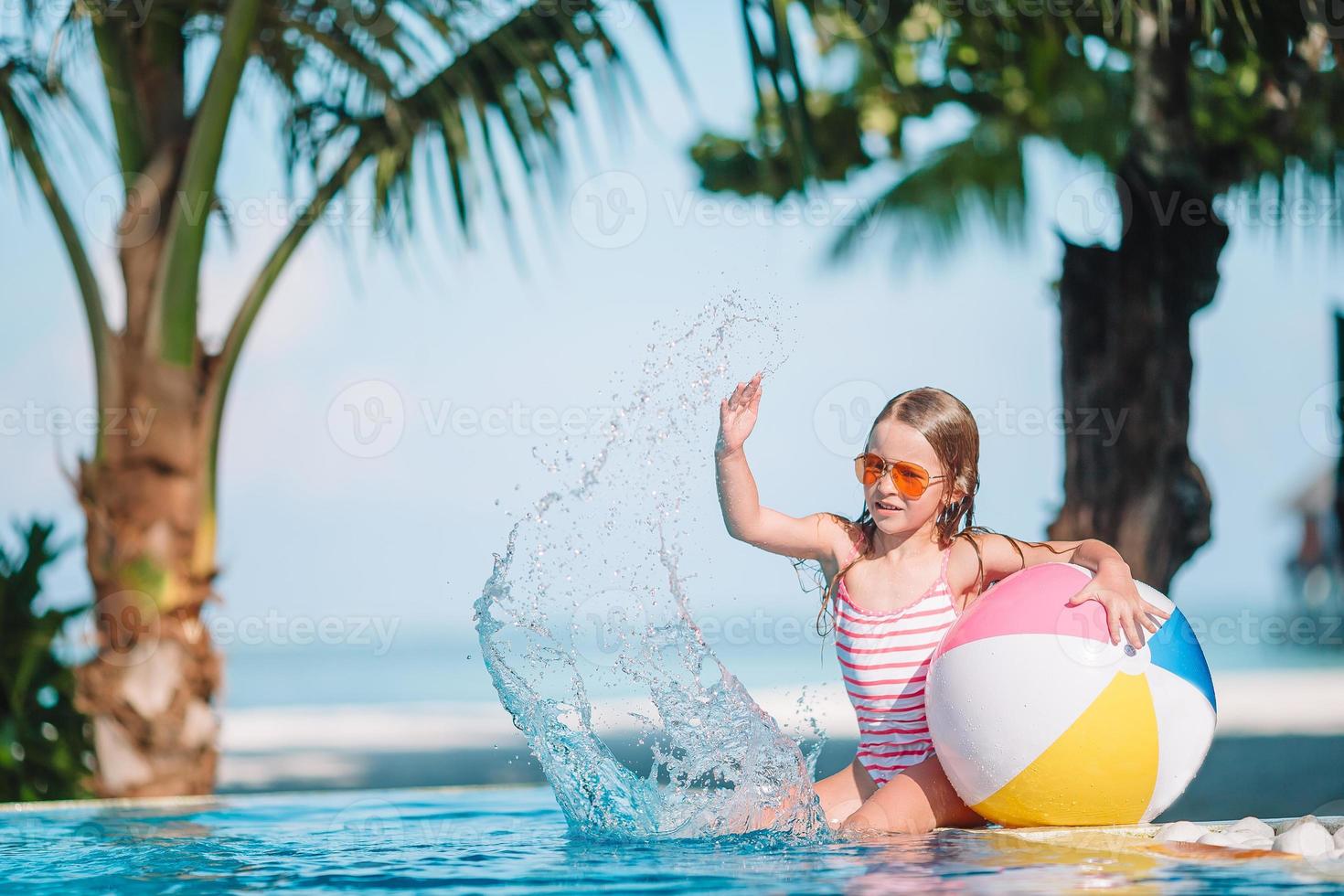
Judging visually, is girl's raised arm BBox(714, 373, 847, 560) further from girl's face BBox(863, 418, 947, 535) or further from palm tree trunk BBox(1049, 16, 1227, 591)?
palm tree trunk BBox(1049, 16, 1227, 591)

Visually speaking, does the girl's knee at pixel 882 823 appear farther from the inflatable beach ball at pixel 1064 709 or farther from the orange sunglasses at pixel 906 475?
the orange sunglasses at pixel 906 475

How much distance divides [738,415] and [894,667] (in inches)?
35.1

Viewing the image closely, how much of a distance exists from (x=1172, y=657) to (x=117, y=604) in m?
4.53

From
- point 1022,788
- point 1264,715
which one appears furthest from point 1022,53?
point 1264,715

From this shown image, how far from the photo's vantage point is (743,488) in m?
4.23

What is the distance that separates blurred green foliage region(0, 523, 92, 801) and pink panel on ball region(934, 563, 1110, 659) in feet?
17.4

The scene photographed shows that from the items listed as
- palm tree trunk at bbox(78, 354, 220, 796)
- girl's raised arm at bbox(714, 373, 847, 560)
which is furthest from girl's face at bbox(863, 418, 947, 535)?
palm tree trunk at bbox(78, 354, 220, 796)

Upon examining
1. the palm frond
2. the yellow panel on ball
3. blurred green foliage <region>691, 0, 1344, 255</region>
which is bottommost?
the yellow panel on ball

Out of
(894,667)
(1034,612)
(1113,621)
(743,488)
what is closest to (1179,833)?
(1113,621)

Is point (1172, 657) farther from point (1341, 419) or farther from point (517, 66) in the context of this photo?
point (1341, 419)

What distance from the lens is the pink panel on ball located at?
3848 millimetres

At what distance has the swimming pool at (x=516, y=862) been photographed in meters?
3.22

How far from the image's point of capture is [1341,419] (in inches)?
400

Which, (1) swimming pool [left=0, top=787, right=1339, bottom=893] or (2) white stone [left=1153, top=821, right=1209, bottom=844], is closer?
(1) swimming pool [left=0, top=787, right=1339, bottom=893]
